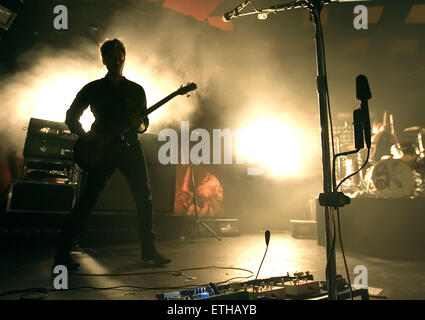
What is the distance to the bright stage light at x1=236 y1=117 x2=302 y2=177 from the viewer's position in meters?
7.05

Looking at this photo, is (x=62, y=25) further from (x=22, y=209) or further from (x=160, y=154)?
(x=22, y=209)

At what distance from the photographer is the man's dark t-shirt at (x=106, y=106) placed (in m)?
2.48

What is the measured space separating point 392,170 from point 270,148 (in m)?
3.35

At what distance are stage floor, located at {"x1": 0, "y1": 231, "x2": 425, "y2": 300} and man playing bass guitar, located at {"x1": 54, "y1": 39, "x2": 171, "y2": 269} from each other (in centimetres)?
37

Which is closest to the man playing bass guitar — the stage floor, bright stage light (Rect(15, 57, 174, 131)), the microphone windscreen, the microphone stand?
→ the stage floor

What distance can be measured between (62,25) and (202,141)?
3.46 metres

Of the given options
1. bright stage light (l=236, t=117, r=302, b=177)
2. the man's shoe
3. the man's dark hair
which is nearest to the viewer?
the man's shoe

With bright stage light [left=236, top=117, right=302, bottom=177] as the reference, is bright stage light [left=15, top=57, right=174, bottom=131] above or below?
above

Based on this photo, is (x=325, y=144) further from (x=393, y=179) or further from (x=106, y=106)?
(x=393, y=179)

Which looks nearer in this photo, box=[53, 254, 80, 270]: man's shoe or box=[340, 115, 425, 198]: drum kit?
box=[53, 254, 80, 270]: man's shoe

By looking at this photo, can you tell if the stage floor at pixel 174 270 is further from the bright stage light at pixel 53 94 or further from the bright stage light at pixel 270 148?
the bright stage light at pixel 270 148

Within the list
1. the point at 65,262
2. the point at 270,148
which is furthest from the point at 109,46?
the point at 270,148

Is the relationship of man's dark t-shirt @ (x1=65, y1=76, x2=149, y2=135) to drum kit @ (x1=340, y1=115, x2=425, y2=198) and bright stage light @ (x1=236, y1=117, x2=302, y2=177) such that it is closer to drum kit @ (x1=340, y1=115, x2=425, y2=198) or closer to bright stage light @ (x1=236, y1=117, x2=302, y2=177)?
drum kit @ (x1=340, y1=115, x2=425, y2=198)

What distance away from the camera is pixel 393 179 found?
380 cm
